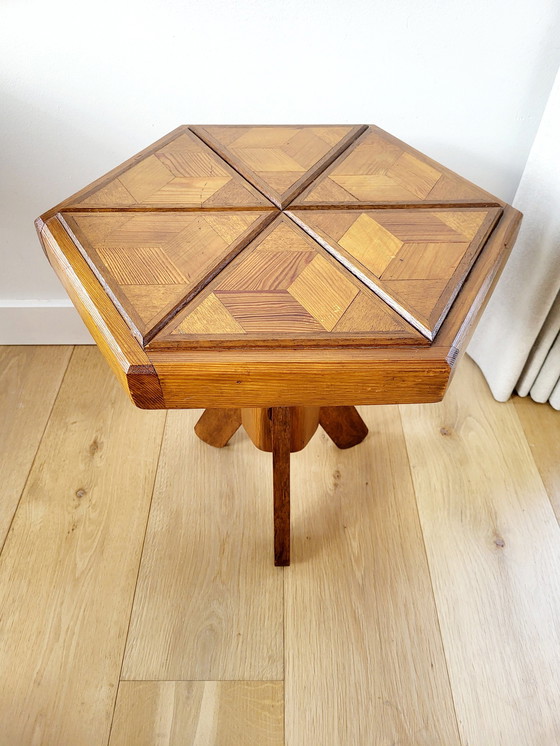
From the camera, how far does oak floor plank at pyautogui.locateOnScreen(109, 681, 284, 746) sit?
0.87 m

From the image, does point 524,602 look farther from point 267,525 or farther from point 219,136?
point 219,136

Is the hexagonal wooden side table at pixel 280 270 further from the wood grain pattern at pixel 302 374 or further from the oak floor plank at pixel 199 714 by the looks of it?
the oak floor plank at pixel 199 714

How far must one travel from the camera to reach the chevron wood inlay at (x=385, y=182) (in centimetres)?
89

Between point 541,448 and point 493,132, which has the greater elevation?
point 493,132

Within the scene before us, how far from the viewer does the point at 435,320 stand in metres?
0.69

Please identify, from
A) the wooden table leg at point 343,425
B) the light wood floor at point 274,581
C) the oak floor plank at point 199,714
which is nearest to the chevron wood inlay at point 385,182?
the wooden table leg at point 343,425

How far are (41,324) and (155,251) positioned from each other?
2.50ft

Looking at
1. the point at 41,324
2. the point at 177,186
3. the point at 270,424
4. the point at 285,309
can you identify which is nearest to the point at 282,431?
the point at 270,424

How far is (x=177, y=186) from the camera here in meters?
0.92

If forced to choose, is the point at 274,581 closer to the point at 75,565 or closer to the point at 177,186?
the point at 75,565

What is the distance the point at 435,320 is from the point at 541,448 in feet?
2.30

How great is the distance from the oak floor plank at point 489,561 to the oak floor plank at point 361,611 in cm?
3

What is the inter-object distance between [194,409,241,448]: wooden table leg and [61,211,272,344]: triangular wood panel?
0.42 meters

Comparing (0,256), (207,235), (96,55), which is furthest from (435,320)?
(0,256)
